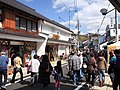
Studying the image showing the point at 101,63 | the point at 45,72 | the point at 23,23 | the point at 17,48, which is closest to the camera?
the point at 45,72

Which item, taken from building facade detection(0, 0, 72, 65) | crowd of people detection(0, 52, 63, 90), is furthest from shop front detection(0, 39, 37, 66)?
crowd of people detection(0, 52, 63, 90)

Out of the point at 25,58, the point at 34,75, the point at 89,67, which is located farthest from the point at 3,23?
the point at 89,67

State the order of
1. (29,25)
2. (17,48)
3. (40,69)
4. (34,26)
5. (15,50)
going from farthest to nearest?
(34,26) → (29,25) → (17,48) → (15,50) → (40,69)

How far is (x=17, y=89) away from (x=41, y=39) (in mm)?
13940

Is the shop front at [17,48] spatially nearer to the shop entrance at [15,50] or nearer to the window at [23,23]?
the shop entrance at [15,50]

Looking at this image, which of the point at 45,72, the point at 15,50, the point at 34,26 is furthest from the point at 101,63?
the point at 34,26

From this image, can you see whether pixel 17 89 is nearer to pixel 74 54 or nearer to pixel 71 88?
pixel 71 88

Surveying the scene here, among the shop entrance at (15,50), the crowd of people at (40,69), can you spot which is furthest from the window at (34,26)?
the crowd of people at (40,69)

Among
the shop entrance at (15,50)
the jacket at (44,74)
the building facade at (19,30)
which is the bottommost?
the jacket at (44,74)

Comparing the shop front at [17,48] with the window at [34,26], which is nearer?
the shop front at [17,48]

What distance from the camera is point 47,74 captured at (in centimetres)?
854

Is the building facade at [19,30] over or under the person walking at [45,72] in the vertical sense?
over

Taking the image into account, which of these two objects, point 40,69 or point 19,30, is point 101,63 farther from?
point 19,30

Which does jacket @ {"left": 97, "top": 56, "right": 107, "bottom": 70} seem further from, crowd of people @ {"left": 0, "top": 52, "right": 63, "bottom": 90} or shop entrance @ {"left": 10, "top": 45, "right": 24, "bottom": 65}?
shop entrance @ {"left": 10, "top": 45, "right": 24, "bottom": 65}
